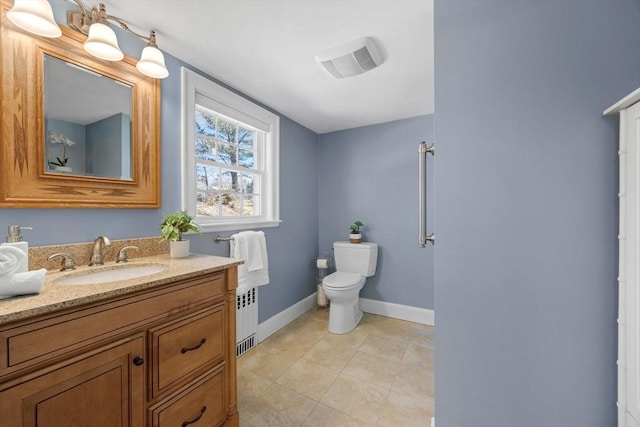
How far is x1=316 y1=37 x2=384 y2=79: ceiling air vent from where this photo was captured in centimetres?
144

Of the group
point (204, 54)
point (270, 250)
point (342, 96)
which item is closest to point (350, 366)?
point (270, 250)

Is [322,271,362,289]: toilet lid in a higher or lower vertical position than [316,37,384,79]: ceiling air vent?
lower

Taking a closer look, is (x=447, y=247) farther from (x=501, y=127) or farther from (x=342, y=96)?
(x=342, y=96)

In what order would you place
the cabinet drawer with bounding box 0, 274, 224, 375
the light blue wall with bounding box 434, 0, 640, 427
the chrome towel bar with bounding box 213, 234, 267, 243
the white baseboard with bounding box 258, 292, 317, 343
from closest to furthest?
the cabinet drawer with bounding box 0, 274, 224, 375 < the light blue wall with bounding box 434, 0, 640, 427 < the chrome towel bar with bounding box 213, 234, 267, 243 < the white baseboard with bounding box 258, 292, 317, 343

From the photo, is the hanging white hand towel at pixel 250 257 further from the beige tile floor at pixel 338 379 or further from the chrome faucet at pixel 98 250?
the chrome faucet at pixel 98 250

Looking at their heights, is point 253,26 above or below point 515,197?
above

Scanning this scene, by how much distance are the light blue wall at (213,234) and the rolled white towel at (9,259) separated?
42 centimetres

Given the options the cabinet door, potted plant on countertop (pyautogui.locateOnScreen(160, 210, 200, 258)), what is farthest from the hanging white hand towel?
the cabinet door

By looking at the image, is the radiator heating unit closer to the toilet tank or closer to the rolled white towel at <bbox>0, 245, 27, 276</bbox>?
the toilet tank

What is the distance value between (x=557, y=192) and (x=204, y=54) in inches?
77.5

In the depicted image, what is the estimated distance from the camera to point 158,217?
4.76 ft

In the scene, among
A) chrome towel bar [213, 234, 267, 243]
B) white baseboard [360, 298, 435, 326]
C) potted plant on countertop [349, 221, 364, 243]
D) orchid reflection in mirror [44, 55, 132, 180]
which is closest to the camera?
orchid reflection in mirror [44, 55, 132, 180]

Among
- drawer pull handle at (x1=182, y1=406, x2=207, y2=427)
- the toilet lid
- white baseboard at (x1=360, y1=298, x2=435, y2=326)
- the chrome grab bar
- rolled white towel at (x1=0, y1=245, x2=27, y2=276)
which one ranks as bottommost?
white baseboard at (x1=360, y1=298, x2=435, y2=326)

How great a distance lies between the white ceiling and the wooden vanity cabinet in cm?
131
